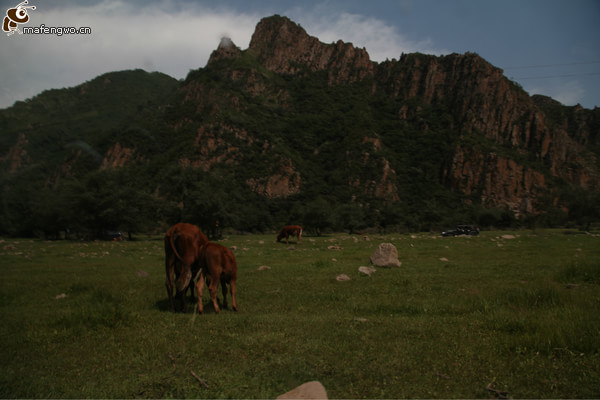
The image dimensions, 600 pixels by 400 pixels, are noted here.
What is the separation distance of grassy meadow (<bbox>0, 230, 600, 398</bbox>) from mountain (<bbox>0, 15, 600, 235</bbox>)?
40121 mm

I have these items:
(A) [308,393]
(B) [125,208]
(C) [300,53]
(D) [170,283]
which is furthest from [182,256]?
(C) [300,53]

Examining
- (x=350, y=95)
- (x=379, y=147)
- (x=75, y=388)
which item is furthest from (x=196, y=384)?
(x=350, y=95)

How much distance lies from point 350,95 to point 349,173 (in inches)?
2451

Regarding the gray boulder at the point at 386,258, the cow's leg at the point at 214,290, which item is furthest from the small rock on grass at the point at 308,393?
the gray boulder at the point at 386,258

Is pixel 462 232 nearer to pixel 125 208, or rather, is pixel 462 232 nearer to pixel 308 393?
pixel 125 208

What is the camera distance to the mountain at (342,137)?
70.2m

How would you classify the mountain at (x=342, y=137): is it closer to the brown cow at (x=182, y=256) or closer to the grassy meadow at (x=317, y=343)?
the grassy meadow at (x=317, y=343)

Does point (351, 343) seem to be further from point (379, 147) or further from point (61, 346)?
point (379, 147)

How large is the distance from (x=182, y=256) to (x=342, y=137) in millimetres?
132651

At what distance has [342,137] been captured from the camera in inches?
5340

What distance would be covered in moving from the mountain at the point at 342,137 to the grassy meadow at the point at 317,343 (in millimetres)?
40121

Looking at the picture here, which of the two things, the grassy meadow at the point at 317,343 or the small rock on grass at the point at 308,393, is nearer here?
the small rock on grass at the point at 308,393

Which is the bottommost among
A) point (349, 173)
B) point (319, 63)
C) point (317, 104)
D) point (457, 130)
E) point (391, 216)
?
point (391, 216)

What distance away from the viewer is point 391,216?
211 feet
